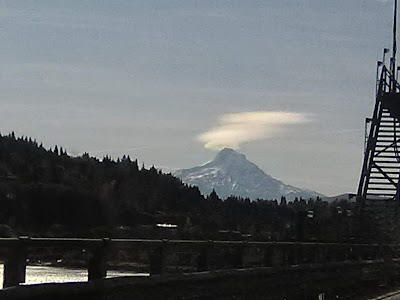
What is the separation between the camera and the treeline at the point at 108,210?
28.3m

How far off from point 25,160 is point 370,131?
82.1 feet

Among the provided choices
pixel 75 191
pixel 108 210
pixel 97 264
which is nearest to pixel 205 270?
pixel 97 264

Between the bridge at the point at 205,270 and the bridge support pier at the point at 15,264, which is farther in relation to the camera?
the bridge at the point at 205,270

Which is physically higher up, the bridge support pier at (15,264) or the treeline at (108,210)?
the treeline at (108,210)

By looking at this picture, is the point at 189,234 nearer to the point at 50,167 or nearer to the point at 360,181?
the point at 360,181

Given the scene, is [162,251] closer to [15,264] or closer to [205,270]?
[205,270]

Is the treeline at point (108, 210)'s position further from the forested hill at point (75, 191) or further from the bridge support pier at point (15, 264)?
the bridge support pier at point (15, 264)

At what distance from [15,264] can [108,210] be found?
27.2 m

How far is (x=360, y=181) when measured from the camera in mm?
49031

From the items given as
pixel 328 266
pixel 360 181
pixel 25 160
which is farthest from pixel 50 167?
pixel 328 266

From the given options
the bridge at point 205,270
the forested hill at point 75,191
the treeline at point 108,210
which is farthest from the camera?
the forested hill at point 75,191

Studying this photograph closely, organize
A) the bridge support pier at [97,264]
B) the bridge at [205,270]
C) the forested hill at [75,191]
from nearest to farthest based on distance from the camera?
→ 1. the bridge at [205,270]
2. the bridge support pier at [97,264]
3. the forested hill at [75,191]

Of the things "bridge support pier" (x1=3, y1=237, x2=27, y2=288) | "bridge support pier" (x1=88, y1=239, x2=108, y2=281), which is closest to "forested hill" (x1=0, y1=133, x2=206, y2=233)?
"bridge support pier" (x1=88, y1=239, x2=108, y2=281)

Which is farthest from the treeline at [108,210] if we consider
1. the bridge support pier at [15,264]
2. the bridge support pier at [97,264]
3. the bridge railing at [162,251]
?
the bridge support pier at [15,264]
